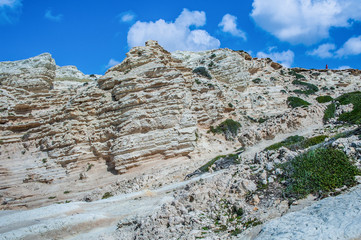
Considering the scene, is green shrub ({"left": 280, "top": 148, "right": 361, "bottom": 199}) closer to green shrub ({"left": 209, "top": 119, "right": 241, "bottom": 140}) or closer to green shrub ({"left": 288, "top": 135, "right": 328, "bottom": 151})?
green shrub ({"left": 288, "top": 135, "right": 328, "bottom": 151})

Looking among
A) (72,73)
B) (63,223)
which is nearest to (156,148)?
(63,223)

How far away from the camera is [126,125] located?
20938mm

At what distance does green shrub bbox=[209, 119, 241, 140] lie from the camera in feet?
76.8

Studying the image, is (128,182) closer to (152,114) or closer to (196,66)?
(152,114)

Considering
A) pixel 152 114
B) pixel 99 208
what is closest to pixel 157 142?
pixel 152 114

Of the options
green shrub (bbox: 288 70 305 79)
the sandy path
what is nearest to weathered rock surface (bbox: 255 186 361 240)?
the sandy path

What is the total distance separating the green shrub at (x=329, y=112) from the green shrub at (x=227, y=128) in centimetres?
841

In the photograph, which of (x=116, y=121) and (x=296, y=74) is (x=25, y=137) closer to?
(x=116, y=121)

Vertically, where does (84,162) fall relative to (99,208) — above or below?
above

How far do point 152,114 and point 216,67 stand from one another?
619 inches

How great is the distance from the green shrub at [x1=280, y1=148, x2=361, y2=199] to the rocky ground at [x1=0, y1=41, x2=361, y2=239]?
228 millimetres

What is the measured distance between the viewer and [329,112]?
54.2 ft

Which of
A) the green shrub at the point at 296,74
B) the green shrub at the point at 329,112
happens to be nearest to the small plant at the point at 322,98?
the green shrub at the point at 296,74

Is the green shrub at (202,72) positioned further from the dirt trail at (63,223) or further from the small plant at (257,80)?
the dirt trail at (63,223)
